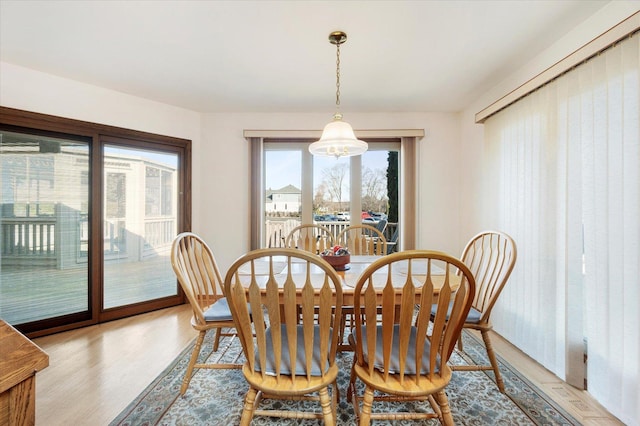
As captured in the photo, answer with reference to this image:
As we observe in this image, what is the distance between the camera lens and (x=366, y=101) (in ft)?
10.8

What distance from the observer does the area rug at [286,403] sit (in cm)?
158

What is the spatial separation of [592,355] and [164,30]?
137 inches

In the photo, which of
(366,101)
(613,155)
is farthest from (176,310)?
(613,155)

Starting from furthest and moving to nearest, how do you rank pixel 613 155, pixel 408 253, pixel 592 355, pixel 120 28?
pixel 120 28 → pixel 592 355 → pixel 613 155 → pixel 408 253

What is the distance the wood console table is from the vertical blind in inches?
97.9

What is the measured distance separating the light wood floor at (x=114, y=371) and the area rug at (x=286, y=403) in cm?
11

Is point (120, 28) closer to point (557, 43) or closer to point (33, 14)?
point (33, 14)

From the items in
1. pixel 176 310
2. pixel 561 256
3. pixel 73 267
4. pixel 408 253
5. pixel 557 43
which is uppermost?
pixel 557 43

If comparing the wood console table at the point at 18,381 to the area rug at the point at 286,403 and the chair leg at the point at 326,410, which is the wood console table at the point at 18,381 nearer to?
the chair leg at the point at 326,410

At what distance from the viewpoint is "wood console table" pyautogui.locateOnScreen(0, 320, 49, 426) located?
2.02 feet

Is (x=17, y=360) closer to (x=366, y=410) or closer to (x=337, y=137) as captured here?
(x=366, y=410)

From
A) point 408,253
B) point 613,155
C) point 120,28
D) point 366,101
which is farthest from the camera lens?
point 366,101

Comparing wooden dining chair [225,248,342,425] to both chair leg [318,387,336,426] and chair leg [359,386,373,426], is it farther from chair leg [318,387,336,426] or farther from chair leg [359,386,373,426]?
chair leg [359,386,373,426]

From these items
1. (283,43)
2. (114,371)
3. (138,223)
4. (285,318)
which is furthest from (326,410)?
(138,223)
